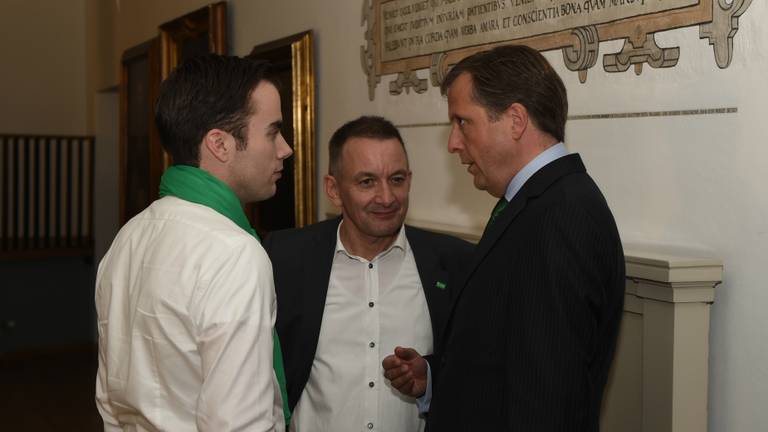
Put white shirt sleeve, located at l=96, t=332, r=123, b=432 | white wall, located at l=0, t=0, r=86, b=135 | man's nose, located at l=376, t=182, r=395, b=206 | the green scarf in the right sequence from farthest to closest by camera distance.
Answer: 1. white wall, located at l=0, t=0, r=86, b=135
2. man's nose, located at l=376, t=182, r=395, b=206
3. white shirt sleeve, located at l=96, t=332, r=123, b=432
4. the green scarf

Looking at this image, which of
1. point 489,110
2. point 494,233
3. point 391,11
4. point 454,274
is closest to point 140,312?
point 494,233

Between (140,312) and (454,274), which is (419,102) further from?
(140,312)

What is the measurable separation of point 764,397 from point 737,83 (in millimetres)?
925

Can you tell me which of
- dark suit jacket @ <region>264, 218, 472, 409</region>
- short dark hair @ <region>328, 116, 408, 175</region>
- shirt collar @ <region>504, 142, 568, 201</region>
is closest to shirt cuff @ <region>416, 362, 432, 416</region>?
dark suit jacket @ <region>264, 218, 472, 409</region>

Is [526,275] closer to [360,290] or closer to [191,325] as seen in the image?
[191,325]

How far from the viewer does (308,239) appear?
2.97 meters

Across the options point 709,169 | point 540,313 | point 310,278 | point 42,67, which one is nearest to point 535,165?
point 540,313

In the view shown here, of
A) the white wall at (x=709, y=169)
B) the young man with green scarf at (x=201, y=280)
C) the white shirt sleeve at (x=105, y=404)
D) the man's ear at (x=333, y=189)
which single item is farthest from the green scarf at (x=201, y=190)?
the white wall at (x=709, y=169)

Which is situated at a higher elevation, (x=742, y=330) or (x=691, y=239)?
(x=691, y=239)

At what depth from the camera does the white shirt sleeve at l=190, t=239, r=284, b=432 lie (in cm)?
177

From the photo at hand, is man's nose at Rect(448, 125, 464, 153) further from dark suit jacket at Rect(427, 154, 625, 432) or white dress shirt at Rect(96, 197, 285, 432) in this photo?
white dress shirt at Rect(96, 197, 285, 432)

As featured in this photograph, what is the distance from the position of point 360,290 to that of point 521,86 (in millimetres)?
1079

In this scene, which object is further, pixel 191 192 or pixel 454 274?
pixel 454 274

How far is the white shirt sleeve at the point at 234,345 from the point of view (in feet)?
5.82
